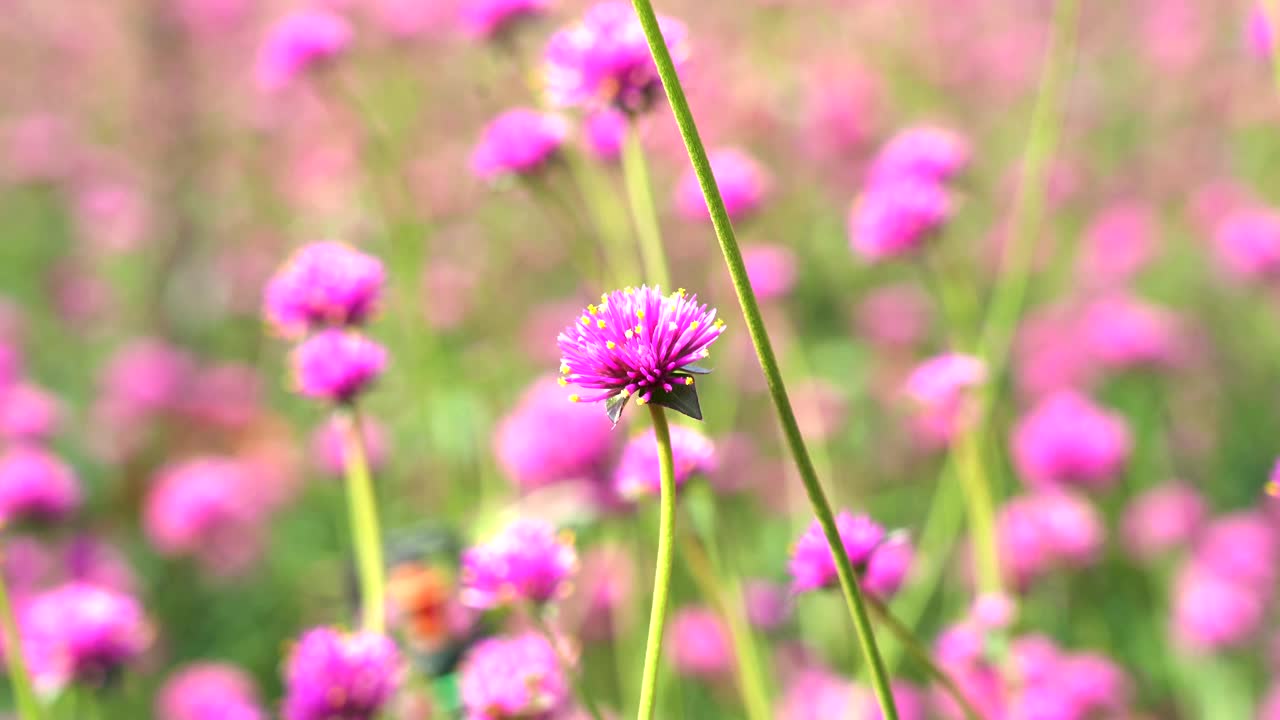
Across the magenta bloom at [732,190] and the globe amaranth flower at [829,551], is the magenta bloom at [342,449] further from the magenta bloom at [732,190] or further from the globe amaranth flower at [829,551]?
the globe amaranth flower at [829,551]

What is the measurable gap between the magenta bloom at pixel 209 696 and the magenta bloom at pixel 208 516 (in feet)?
0.98

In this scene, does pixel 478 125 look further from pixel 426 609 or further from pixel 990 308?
pixel 426 609

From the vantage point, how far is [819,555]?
2.55ft

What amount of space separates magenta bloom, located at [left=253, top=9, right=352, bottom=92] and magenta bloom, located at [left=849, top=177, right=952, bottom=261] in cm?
75

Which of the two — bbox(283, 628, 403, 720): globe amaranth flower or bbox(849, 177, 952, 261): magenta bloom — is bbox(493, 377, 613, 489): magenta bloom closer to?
bbox(849, 177, 952, 261): magenta bloom

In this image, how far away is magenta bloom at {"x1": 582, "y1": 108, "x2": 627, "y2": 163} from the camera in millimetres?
1378

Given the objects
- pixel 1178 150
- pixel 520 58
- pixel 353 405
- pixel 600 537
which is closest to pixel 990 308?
pixel 1178 150

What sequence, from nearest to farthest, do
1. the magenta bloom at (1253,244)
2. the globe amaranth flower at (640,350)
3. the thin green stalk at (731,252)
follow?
1. the thin green stalk at (731,252)
2. the globe amaranth flower at (640,350)
3. the magenta bloom at (1253,244)

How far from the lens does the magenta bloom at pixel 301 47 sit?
1634 mm

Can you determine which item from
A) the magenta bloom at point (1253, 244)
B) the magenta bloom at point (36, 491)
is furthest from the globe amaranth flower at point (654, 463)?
the magenta bloom at point (1253, 244)

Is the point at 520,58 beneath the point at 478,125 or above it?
beneath

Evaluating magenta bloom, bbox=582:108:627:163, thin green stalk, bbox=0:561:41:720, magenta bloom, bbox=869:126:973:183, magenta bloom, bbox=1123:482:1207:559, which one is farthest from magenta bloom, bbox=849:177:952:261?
thin green stalk, bbox=0:561:41:720

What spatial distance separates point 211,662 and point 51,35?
3090 mm

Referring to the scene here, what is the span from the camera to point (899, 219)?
4.48 feet
